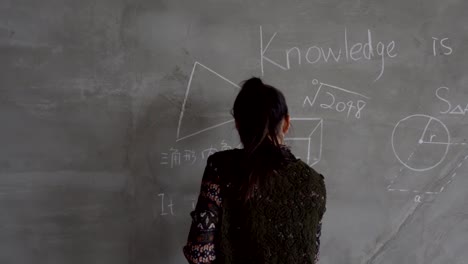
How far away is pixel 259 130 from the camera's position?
972mm

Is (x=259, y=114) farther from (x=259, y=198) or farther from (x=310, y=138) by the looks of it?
(x=310, y=138)

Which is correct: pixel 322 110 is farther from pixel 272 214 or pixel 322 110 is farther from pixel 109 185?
pixel 109 185

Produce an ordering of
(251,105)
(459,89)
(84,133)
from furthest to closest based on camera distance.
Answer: (459,89) < (84,133) < (251,105)

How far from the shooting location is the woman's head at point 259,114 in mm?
966

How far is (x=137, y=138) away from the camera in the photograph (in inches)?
54.0

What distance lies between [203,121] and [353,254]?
0.71 metres

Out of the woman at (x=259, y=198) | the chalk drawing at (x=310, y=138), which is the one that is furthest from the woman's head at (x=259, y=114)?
the chalk drawing at (x=310, y=138)

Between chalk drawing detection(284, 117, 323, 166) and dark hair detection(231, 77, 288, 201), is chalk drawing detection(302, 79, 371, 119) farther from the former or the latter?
dark hair detection(231, 77, 288, 201)

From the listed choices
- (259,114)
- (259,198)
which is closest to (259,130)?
(259,114)

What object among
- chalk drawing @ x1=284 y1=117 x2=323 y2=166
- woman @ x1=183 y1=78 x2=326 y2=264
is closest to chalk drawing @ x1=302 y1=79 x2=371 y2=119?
chalk drawing @ x1=284 y1=117 x2=323 y2=166

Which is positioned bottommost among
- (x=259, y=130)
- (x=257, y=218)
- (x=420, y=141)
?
(x=257, y=218)

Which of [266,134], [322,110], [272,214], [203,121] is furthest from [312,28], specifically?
[272,214]

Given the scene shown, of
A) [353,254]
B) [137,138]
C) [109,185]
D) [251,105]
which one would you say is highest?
[251,105]

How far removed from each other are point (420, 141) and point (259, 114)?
78 cm
